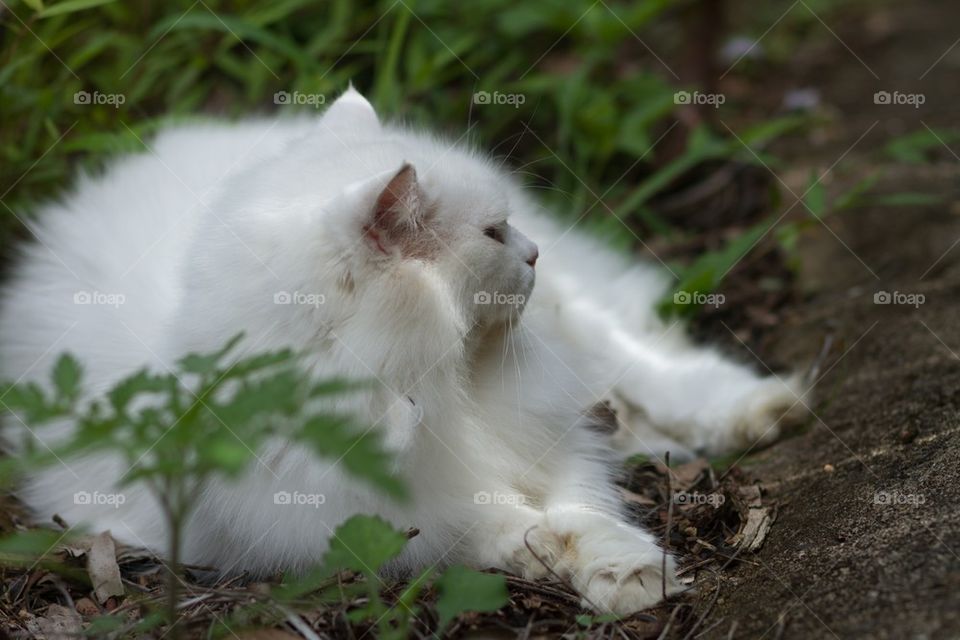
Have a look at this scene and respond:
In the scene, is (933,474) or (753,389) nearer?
(933,474)

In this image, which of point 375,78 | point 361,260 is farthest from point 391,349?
point 375,78

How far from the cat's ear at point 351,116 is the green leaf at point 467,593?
4.05ft

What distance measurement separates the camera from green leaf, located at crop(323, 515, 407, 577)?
77.4 inches

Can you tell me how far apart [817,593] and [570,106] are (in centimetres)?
298

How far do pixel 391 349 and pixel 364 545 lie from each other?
18.9 inches

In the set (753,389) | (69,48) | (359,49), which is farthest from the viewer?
(359,49)

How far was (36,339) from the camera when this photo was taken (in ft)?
10.6

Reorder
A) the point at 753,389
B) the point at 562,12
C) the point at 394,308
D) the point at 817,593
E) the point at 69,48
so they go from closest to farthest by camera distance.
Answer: the point at 817,593 < the point at 394,308 < the point at 753,389 < the point at 69,48 < the point at 562,12

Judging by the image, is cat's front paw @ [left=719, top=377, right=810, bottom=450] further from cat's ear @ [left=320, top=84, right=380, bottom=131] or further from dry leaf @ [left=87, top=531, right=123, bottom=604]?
dry leaf @ [left=87, top=531, right=123, bottom=604]

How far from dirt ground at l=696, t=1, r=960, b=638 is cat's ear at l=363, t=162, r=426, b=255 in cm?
104

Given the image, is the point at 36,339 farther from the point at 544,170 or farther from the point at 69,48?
the point at 544,170

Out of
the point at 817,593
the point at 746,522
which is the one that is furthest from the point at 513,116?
the point at 817,593

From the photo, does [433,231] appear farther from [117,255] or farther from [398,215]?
[117,255]

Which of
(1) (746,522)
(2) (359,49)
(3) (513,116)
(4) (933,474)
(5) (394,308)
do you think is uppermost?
(2) (359,49)
